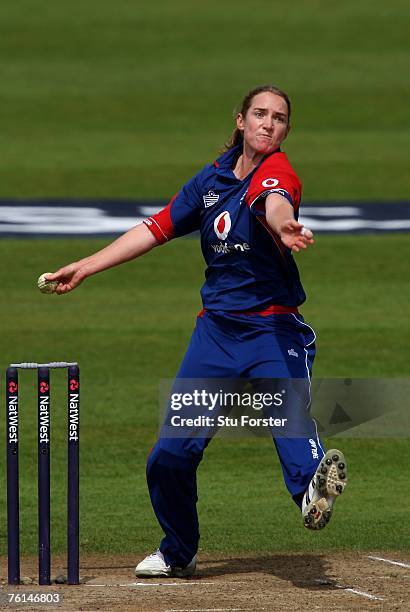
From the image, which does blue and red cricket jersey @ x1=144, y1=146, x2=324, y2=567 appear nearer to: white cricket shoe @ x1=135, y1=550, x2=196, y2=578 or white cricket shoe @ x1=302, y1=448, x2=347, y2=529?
white cricket shoe @ x1=302, y1=448, x2=347, y2=529

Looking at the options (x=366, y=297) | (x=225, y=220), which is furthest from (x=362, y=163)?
(x=225, y=220)

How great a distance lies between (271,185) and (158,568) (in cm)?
187

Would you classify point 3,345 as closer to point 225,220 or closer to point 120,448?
point 120,448

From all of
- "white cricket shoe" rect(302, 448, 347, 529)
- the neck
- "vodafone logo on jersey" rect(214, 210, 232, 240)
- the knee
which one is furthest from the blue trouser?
the neck

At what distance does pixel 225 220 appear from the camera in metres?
6.30

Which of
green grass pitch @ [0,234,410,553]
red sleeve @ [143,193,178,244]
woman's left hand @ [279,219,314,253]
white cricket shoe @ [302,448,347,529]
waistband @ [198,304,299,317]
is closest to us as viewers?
woman's left hand @ [279,219,314,253]

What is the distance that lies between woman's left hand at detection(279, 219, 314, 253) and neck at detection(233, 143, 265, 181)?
2.47ft

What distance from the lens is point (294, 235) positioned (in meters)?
5.66

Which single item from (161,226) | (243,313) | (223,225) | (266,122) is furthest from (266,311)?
(266,122)

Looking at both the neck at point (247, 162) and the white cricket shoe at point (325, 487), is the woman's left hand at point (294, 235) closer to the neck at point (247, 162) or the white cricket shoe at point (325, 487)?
the neck at point (247, 162)

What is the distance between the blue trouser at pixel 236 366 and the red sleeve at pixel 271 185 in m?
0.51

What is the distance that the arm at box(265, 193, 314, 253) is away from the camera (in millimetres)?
5578

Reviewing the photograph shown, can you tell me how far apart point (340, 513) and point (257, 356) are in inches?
90.8

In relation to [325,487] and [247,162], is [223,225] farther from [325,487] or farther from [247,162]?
[325,487]
